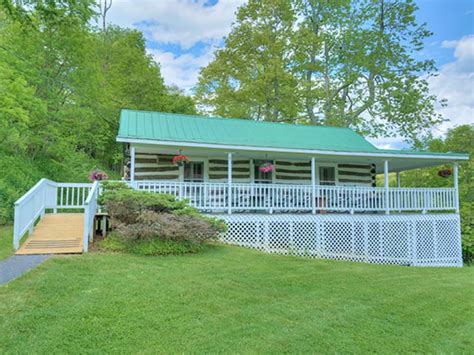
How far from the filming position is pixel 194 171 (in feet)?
42.9

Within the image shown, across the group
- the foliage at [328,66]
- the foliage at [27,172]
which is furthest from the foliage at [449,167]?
the foliage at [27,172]

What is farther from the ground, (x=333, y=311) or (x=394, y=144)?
(x=394, y=144)

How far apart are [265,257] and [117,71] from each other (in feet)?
65.1

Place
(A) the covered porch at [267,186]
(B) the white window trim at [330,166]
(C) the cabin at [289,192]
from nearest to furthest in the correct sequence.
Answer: (C) the cabin at [289,192] < (A) the covered porch at [267,186] < (B) the white window trim at [330,166]

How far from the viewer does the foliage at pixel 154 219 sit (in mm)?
7730

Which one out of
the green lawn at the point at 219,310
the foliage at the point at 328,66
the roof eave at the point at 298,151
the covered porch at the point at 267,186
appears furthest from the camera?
the foliage at the point at 328,66

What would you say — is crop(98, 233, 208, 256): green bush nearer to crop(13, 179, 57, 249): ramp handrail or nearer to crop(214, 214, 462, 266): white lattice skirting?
crop(13, 179, 57, 249): ramp handrail

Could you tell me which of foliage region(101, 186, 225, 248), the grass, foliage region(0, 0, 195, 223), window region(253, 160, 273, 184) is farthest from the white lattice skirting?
foliage region(0, 0, 195, 223)

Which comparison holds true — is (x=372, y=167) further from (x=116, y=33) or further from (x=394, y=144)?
(x=116, y=33)

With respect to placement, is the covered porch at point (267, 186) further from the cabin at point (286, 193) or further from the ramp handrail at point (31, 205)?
the ramp handrail at point (31, 205)

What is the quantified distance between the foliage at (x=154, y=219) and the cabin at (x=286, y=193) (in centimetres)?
108

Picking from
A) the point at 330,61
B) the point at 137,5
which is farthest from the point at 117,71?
the point at 330,61

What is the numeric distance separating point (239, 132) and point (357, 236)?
6466 mm

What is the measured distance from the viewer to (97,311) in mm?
4234
